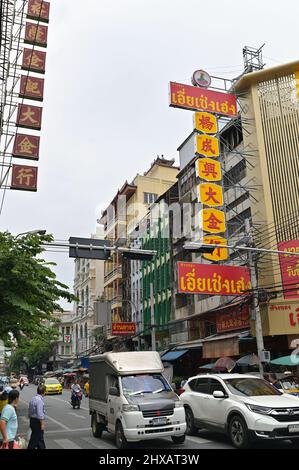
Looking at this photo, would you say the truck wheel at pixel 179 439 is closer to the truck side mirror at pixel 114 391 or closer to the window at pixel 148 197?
the truck side mirror at pixel 114 391

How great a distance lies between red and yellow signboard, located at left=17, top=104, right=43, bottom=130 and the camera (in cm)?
2019

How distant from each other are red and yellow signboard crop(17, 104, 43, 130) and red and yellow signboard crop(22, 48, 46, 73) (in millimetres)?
2293

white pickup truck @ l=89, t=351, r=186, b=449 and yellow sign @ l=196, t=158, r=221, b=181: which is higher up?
yellow sign @ l=196, t=158, r=221, b=181

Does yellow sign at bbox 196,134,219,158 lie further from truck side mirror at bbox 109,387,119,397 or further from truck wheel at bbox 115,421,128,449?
truck wheel at bbox 115,421,128,449

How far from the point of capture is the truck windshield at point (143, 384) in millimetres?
11984

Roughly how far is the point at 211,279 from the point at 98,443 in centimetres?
1323

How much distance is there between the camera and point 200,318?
33.5 metres

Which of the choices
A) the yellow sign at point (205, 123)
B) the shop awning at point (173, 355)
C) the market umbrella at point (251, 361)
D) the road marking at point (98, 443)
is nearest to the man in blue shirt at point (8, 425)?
the road marking at point (98, 443)

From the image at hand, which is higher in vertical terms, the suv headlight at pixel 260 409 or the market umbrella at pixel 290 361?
the market umbrella at pixel 290 361

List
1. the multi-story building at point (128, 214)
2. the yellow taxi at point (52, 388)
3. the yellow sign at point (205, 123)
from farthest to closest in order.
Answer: the multi-story building at point (128, 214), the yellow taxi at point (52, 388), the yellow sign at point (205, 123)

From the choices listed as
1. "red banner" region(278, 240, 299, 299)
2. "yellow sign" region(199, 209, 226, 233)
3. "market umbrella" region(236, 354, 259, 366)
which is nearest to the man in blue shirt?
"market umbrella" region(236, 354, 259, 366)

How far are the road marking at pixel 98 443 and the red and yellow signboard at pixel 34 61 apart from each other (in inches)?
647

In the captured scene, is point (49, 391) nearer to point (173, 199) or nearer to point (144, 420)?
point (173, 199)

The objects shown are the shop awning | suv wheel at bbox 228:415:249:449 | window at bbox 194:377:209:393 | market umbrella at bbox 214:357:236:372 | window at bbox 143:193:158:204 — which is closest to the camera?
suv wheel at bbox 228:415:249:449
